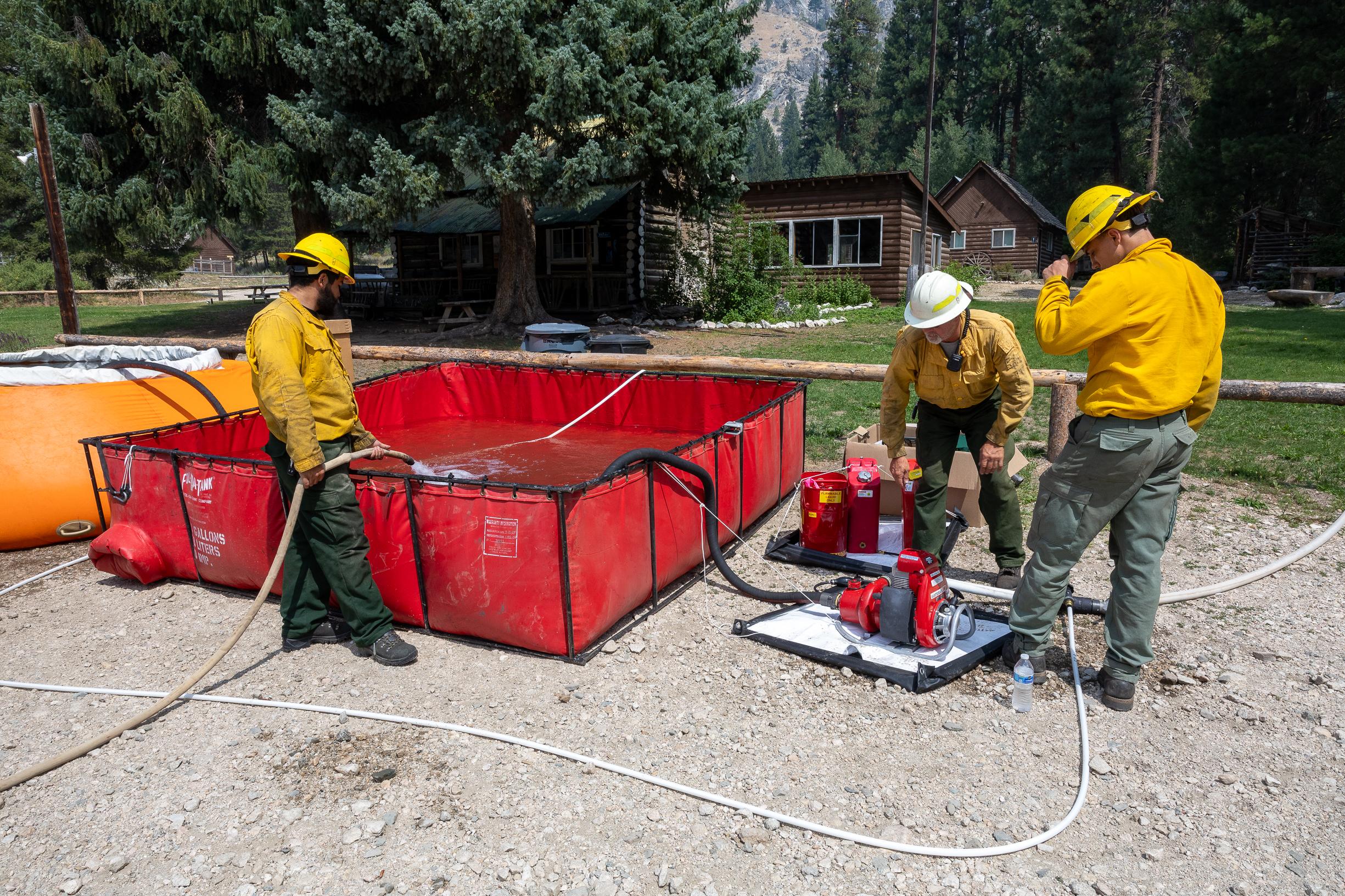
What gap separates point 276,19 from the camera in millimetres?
15336

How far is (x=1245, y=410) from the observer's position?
9164 mm

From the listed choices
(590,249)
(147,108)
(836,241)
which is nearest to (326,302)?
(147,108)

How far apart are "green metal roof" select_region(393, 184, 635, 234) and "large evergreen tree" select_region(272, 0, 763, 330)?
3.30m

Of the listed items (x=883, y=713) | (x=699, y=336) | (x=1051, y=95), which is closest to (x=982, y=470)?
(x=883, y=713)

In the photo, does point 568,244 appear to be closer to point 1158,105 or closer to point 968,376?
point 968,376

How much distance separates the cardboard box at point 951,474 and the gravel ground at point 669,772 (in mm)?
1399

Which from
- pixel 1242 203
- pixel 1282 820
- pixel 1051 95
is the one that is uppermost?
pixel 1051 95

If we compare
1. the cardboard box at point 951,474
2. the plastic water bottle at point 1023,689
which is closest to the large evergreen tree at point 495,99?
the cardboard box at point 951,474

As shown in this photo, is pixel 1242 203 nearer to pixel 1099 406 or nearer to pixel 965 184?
pixel 965 184

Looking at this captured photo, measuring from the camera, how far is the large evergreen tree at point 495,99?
45.4 feet

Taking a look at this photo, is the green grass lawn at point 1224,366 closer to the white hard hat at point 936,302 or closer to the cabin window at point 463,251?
the white hard hat at point 936,302

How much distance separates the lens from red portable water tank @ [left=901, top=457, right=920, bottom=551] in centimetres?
462

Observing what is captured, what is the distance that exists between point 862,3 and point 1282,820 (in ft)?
309

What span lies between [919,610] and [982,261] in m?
38.2
